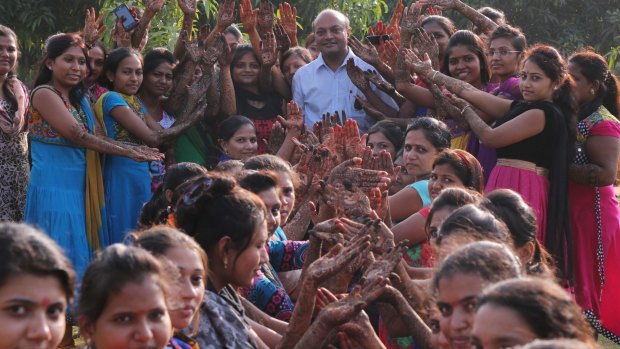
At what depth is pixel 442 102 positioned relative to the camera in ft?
20.1

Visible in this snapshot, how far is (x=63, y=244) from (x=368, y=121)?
213 cm

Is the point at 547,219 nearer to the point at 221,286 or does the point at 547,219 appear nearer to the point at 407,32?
the point at 407,32

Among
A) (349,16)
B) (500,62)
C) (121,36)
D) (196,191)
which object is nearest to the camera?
(196,191)

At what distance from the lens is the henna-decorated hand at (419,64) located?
6100mm

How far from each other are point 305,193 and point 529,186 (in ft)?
3.87

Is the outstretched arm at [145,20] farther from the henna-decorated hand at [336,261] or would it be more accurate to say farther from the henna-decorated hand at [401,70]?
the henna-decorated hand at [336,261]

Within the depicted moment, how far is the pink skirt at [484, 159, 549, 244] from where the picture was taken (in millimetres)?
5480

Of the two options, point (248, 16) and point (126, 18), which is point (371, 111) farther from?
point (126, 18)

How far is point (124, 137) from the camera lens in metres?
6.33

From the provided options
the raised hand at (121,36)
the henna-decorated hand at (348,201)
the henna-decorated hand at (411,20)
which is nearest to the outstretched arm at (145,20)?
the raised hand at (121,36)

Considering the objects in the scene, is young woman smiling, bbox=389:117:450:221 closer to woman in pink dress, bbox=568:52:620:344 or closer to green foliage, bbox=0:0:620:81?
woman in pink dress, bbox=568:52:620:344

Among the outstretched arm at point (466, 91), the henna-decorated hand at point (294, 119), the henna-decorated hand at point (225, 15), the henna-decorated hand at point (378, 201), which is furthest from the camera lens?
the henna-decorated hand at point (225, 15)

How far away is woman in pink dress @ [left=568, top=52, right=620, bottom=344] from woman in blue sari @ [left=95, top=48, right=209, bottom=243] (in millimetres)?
2471

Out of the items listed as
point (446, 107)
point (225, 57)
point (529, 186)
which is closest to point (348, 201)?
point (529, 186)
